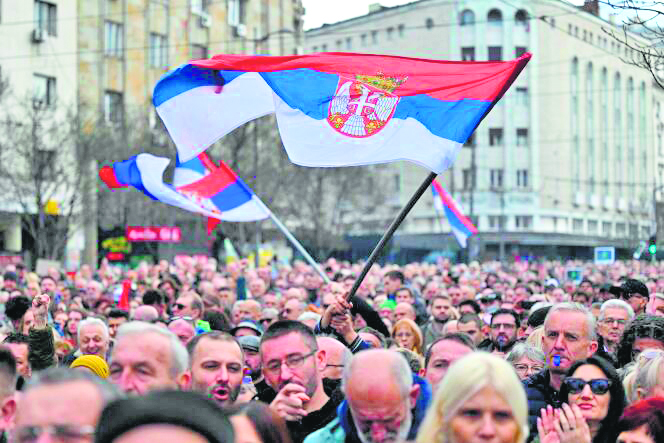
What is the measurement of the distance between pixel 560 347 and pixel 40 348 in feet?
12.4

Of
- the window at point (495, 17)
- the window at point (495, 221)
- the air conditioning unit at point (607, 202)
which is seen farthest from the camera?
the air conditioning unit at point (607, 202)

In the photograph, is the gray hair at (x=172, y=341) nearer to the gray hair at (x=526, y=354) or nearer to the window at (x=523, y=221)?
the gray hair at (x=526, y=354)

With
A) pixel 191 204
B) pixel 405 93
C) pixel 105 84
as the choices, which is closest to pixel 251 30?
pixel 105 84

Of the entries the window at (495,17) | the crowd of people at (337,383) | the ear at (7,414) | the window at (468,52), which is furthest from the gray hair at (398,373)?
the window at (468,52)

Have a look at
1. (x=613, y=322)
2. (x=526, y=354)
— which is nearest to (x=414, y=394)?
(x=526, y=354)

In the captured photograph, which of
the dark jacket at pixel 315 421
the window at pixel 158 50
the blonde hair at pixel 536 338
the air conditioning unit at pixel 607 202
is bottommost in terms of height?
the dark jacket at pixel 315 421

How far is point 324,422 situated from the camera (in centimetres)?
556

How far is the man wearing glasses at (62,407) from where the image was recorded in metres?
3.28

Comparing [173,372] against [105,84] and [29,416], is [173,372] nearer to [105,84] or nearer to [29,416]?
[29,416]

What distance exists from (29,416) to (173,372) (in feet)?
4.50

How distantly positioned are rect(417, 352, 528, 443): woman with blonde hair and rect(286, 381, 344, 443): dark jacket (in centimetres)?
164

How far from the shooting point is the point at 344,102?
8.64 metres

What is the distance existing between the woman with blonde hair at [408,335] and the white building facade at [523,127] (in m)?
57.1

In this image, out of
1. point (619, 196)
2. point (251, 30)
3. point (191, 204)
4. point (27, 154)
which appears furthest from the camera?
point (619, 196)
